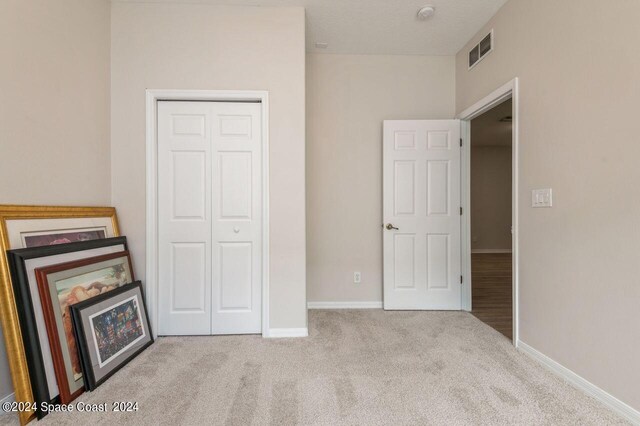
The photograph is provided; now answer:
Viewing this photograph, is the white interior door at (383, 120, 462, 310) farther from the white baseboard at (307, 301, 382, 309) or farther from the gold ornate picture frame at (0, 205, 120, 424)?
the gold ornate picture frame at (0, 205, 120, 424)

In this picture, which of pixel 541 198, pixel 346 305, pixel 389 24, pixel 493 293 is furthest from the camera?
pixel 493 293

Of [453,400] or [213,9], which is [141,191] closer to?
[213,9]

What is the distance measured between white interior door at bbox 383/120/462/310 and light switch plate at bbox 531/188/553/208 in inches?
39.7

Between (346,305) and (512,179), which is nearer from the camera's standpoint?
(512,179)

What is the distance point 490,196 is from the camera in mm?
7109

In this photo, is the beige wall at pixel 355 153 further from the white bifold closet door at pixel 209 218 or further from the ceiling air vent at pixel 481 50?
the white bifold closet door at pixel 209 218

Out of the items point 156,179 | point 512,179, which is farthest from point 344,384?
point 156,179

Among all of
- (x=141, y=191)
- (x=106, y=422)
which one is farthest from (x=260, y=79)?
(x=106, y=422)

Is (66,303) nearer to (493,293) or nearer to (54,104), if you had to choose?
(54,104)

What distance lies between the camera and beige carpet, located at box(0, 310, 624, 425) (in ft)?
4.84

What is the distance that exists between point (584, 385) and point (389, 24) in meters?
3.12

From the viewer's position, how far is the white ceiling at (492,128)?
474 cm

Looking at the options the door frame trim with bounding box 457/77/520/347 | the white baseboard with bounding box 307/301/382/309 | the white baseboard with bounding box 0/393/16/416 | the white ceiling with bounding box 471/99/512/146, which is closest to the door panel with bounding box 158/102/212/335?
the white baseboard with bounding box 0/393/16/416

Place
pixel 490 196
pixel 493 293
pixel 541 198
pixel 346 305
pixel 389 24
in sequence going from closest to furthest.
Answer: pixel 541 198 < pixel 389 24 < pixel 346 305 < pixel 493 293 < pixel 490 196
